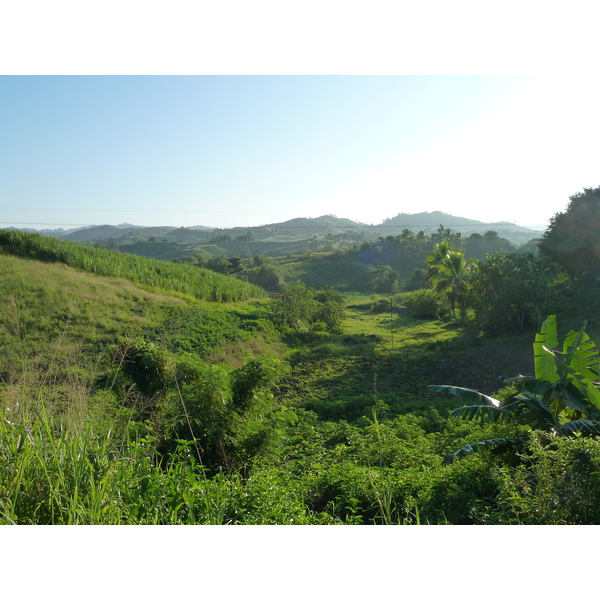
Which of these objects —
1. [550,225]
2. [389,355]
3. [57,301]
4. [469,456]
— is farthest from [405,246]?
[469,456]

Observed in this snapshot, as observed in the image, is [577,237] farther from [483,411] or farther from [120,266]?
[120,266]

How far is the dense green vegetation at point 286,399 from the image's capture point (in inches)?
101

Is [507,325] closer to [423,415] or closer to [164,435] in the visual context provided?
[423,415]

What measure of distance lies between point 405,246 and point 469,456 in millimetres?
48986

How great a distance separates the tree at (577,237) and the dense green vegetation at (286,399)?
1.77 ft

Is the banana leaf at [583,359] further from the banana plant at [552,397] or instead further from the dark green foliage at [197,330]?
the dark green foliage at [197,330]

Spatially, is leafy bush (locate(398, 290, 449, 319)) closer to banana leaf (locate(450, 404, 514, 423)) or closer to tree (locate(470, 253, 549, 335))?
tree (locate(470, 253, 549, 335))

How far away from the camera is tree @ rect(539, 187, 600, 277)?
679 inches

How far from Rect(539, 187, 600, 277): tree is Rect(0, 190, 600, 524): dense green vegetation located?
0.54 meters

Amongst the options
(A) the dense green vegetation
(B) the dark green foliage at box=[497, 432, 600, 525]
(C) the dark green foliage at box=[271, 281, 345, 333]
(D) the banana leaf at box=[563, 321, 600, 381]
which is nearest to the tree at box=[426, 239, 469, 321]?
(A) the dense green vegetation

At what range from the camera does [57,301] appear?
1382 cm

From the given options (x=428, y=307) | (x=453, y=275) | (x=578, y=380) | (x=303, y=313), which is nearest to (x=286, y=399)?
(x=578, y=380)

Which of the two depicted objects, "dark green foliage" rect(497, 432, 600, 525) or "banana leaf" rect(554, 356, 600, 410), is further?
"banana leaf" rect(554, 356, 600, 410)

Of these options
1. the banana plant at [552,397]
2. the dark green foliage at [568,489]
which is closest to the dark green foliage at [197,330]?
the banana plant at [552,397]
